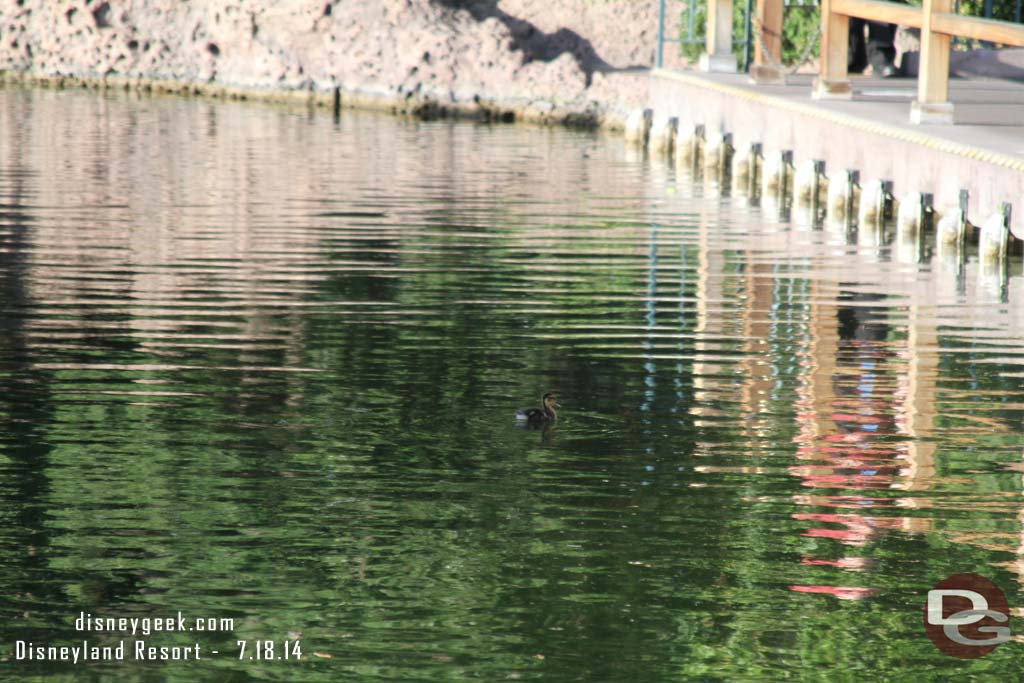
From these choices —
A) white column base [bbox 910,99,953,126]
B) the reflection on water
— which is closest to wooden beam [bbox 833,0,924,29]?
white column base [bbox 910,99,953,126]

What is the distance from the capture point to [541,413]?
10.1 meters

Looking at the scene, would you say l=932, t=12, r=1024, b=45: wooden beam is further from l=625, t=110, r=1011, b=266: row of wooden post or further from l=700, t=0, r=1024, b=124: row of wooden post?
l=625, t=110, r=1011, b=266: row of wooden post

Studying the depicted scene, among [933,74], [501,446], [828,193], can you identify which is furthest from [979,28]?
[501,446]

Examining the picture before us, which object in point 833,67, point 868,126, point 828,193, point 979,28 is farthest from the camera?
point 833,67

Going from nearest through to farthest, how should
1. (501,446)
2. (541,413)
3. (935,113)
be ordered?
(501,446) → (541,413) → (935,113)

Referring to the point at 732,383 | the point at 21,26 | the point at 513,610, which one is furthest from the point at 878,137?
the point at 21,26

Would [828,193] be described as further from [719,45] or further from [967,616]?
[967,616]

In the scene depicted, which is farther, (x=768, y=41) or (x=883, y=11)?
(x=768, y=41)

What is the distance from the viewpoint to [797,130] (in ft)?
72.1

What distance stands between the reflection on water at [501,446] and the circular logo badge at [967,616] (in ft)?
0.26

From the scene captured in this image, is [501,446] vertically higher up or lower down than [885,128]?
lower down

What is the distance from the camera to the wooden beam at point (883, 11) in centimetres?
1841

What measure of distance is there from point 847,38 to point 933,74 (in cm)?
384

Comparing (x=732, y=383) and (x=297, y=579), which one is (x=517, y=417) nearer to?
(x=732, y=383)
